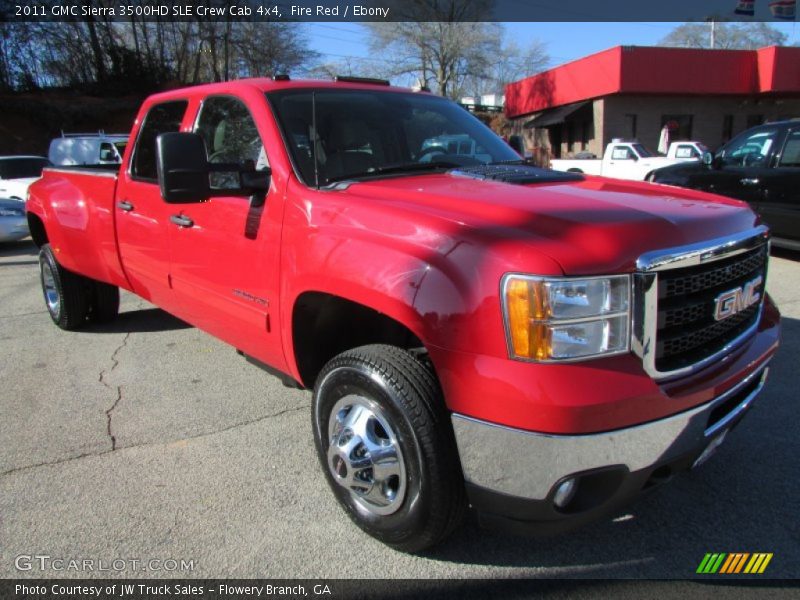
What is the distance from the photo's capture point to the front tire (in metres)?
2.17

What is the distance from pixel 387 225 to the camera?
2.28m

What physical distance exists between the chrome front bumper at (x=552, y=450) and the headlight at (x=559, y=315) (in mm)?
262

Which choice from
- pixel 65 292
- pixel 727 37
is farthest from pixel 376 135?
pixel 727 37

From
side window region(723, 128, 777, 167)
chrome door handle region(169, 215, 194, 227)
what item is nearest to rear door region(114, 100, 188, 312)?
chrome door handle region(169, 215, 194, 227)

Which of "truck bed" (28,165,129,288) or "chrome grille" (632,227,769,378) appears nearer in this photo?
"chrome grille" (632,227,769,378)

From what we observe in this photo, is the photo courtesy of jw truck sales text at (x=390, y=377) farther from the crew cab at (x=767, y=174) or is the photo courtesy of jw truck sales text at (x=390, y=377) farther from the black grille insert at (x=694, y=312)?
the crew cab at (x=767, y=174)

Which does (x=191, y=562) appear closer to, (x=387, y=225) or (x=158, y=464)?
(x=158, y=464)

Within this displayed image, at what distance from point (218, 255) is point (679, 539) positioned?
254cm

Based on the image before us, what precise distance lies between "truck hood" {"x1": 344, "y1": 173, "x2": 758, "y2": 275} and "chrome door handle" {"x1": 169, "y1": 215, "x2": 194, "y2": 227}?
117 cm

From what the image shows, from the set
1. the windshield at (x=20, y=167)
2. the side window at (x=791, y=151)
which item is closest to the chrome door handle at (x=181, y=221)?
the side window at (x=791, y=151)

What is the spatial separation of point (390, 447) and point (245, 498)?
3.23ft

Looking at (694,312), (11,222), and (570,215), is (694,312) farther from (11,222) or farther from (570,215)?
(11,222)

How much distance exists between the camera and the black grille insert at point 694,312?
2092 mm

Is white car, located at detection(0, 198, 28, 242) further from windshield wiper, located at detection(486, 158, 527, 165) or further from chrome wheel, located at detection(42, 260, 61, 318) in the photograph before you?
windshield wiper, located at detection(486, 158, 527, 165)
